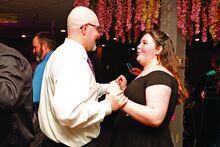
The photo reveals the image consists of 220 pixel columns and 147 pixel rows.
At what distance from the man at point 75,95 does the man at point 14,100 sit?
0.19m

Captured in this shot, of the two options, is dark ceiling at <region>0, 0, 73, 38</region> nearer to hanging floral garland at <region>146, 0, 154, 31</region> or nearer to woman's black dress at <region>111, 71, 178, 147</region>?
hanging floral garland at <region>146, 0, 154, 31</region>

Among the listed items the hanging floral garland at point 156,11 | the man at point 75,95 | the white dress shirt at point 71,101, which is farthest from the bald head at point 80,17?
the hanging floral garland at point 156,11

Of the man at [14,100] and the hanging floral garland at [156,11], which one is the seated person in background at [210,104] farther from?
the man at [14,100]

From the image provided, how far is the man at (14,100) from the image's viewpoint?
1304 mm

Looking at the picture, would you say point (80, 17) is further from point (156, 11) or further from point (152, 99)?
point (156, 11)

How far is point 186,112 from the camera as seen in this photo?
16.7ft

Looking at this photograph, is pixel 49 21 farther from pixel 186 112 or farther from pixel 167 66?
pixel 167 66

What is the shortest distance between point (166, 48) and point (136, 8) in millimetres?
1751

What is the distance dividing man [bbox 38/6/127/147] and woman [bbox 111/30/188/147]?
173 millimetres

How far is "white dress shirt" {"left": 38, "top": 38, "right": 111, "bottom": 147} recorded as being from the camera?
1636mm

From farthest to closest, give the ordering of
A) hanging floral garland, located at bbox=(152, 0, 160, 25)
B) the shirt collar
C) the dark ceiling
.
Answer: the dark ceiling
hanging floral garland, located at bbox=(152, 0, 160, 25)
the shirt collar

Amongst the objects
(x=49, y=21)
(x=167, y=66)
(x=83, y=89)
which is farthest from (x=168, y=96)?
(x=49, y=21)

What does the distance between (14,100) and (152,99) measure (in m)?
0.83

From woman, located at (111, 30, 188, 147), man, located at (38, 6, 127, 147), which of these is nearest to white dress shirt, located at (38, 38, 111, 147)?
man, located at (38, 6, 127, 147)
